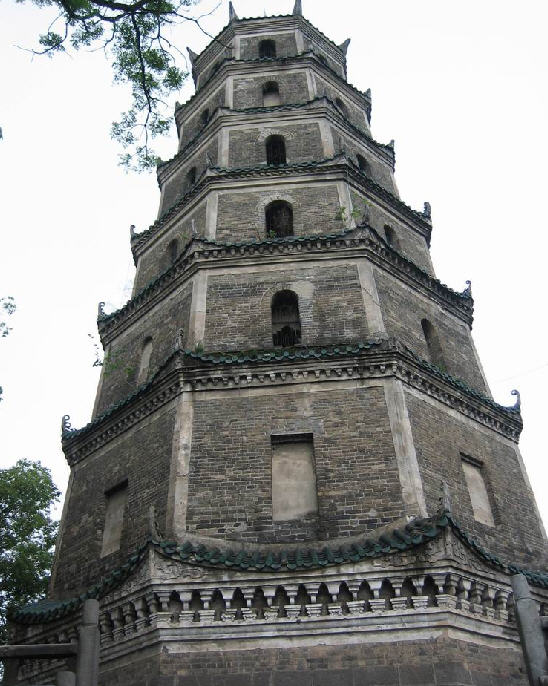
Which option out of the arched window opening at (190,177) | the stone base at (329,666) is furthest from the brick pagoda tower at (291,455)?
the arched window opening at (190,177)

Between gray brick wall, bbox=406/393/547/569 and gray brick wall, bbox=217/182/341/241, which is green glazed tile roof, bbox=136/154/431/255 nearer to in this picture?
gray brick wall, bbox=217/182/341/241

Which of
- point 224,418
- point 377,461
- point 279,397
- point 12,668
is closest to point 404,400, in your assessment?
point 377,461

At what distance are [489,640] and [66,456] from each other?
860 centimetres

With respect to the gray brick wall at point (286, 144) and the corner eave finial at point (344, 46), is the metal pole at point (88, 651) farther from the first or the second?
the corner eave finial at point (344, 46)

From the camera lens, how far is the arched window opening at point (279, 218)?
14.8 m

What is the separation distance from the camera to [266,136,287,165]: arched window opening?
16672mm

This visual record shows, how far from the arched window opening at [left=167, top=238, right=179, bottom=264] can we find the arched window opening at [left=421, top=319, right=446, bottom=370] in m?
5.92

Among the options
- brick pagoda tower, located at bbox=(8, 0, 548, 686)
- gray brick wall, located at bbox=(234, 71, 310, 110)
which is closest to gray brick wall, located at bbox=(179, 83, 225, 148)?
gray brick wall, located at bbox=(234, 71, 310, 110)

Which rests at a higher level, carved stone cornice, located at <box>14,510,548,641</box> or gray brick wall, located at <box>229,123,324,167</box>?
gray brick wall, located at <box>229,123,324,167</box>

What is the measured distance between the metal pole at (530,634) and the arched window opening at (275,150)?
12.5 metres

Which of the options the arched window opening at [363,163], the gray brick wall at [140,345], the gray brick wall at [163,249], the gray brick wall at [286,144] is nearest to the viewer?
the gray brick wall at [140,345]

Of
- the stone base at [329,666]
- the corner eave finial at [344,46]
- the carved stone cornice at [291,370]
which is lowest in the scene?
the stone base at [329,666]

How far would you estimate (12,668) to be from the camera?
900cm

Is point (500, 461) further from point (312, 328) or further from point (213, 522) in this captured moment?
point (213, 522)
